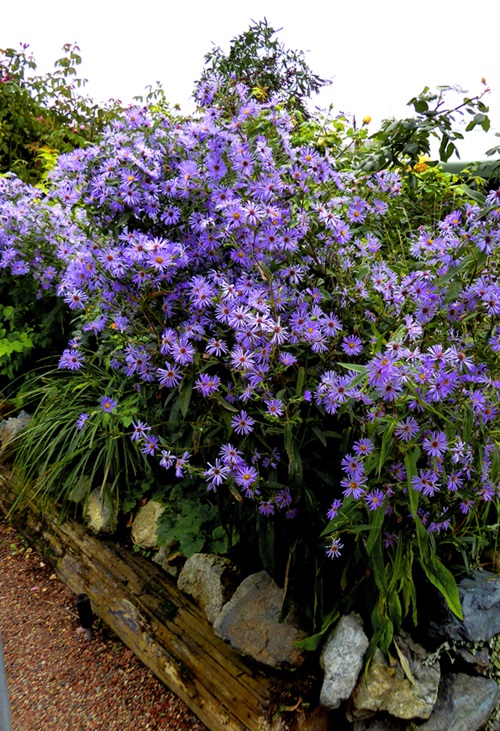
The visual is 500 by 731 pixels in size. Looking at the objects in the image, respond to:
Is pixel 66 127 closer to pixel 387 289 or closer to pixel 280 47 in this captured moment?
pixel 280 47

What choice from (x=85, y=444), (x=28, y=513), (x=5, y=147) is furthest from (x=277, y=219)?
(x=5, y=147)

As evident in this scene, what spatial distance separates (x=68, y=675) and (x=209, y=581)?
29.3 inches

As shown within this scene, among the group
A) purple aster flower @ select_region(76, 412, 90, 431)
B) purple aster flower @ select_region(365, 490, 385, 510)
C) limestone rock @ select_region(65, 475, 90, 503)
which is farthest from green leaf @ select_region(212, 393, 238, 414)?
limestone rock @ select_region(65, 475, 90, 503)

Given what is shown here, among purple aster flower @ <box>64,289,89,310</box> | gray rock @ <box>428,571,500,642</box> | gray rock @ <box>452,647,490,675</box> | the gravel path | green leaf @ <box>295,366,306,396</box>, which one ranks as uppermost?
purple aster flower @ <box>64,289,89,310</box>

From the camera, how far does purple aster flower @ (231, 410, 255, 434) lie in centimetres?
193

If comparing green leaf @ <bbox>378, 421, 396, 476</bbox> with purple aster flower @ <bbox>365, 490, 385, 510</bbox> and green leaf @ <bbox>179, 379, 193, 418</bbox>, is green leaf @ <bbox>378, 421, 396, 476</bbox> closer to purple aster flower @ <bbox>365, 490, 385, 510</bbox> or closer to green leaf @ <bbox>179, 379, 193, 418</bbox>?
purple aster flower @ <bbox>365, 490, 385, 510</bbox>

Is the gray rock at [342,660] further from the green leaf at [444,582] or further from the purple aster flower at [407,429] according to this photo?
the purple aster flower at [407,429]

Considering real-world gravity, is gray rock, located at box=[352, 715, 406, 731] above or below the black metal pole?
below

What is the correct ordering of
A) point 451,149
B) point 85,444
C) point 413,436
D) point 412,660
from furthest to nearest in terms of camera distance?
point 85,444 → point 451,149 → point 412,660 → point 413,436

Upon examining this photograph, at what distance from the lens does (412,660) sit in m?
2.11

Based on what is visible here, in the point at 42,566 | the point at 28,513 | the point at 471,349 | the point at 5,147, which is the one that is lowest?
the point at 42,566

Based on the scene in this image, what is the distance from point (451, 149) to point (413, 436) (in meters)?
1.12

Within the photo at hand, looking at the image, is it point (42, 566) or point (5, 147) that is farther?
point (5, 147)

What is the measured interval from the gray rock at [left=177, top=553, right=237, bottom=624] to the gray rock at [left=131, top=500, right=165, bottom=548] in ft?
0.94
